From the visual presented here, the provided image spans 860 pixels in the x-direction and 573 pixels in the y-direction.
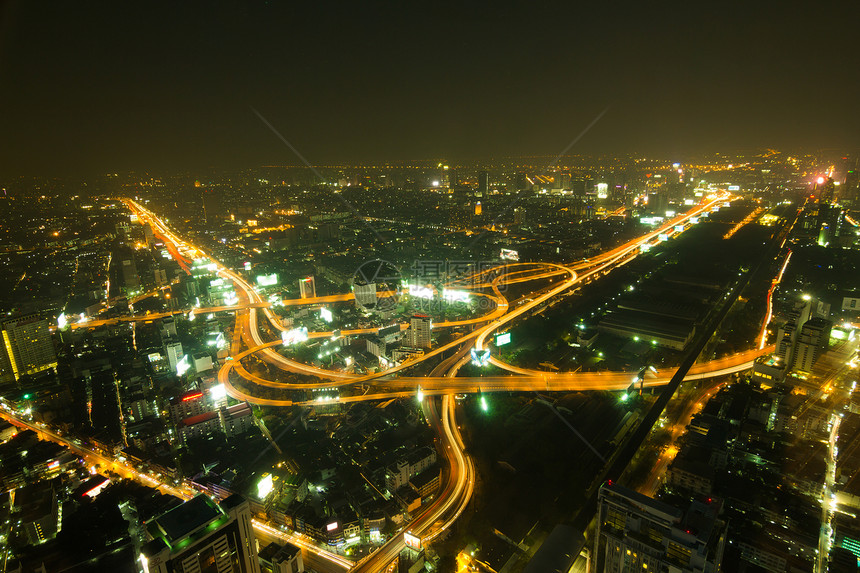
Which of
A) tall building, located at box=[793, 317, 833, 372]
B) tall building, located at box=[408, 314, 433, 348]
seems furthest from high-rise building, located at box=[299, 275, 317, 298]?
tall building, located at box=[793, 317, 833, 372]

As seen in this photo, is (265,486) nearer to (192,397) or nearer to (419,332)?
(192,397)

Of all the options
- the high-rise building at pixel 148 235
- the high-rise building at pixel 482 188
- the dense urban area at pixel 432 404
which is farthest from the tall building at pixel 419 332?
the high-rise building at pixel 482 188

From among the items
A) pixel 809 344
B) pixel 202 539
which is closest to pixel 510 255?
pixel 809 344

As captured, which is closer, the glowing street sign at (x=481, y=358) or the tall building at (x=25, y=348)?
the tall building at (x=25, y=348)

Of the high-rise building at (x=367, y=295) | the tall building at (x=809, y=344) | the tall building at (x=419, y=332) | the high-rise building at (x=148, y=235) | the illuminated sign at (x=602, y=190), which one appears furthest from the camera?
the illuminated sign at (x=602, y=190)

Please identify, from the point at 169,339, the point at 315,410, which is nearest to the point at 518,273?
the point at 315,410

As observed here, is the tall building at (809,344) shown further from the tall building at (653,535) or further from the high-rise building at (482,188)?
the high-rise building at (482,188)
